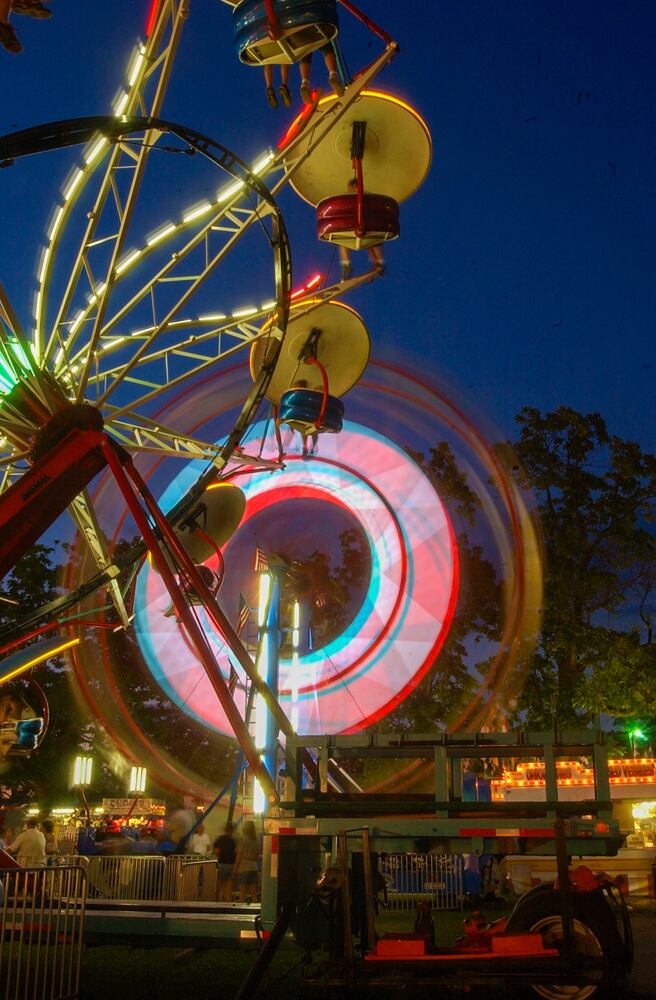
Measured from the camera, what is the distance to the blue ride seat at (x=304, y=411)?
12875 millimetres

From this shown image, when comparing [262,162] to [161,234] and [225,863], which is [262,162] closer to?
[161,234]

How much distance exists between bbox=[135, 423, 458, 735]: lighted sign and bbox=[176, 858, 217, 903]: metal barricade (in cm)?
343

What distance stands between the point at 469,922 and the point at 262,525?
11093 mm

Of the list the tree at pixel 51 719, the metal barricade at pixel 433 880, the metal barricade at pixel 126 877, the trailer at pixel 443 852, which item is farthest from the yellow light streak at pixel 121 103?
the tree at pixel 51 719

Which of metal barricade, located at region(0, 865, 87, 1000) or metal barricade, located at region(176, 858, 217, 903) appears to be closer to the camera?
metal barricade, located at region(0, 865, 87, 1000)

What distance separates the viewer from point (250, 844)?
42.0 ft

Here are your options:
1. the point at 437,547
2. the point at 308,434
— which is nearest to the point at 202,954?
the point at 308,434

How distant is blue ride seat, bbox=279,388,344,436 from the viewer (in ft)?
42.2

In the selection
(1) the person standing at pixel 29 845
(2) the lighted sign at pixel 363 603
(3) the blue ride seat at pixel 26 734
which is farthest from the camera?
(2) the lighted sign at pixel 363 603

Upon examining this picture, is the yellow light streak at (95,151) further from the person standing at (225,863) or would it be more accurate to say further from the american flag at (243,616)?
the person standing at (225,863)

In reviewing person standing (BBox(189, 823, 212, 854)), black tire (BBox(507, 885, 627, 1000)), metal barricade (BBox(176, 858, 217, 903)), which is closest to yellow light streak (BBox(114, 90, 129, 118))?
black tire (BBox(507, 885, 627, 1000))

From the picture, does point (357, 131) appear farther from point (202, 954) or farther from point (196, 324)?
point (202, 954)

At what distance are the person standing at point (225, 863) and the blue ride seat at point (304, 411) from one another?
591 cm

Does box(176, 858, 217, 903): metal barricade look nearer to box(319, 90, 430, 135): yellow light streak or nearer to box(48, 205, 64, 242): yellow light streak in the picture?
box(48, 205, 64, 242): yellow light streak
